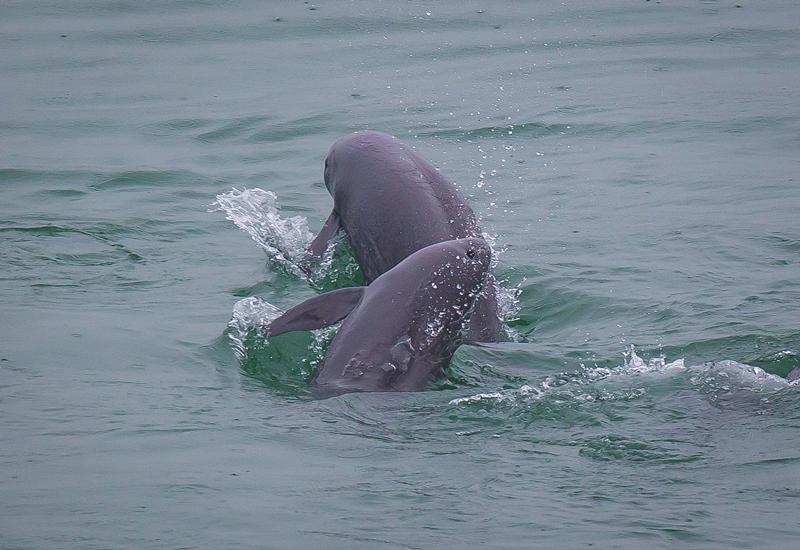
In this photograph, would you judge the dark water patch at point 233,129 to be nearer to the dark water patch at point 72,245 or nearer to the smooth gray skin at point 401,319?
the dark water patch at point 72,245

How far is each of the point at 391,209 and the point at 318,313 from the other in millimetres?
1815

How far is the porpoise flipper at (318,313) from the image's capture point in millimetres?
8953

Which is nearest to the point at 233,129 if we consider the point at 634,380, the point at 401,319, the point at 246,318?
the point at 246,318

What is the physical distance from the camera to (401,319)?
857 cm

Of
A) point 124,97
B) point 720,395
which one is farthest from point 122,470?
point 124,97

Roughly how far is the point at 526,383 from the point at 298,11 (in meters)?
13.4

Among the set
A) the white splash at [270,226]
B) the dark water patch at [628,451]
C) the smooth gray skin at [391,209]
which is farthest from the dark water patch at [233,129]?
the dark water patch at [628,451]

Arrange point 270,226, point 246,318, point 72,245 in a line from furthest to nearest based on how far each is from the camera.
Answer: point 270,226 → point 72,245 → point 246,318

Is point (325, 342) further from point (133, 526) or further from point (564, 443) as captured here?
point (133, 526)

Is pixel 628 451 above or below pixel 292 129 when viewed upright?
above

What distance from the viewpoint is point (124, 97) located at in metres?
17.7

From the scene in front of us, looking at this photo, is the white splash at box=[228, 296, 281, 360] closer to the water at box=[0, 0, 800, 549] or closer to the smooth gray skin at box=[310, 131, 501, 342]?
the water at box=[0, 0, 800, 549]

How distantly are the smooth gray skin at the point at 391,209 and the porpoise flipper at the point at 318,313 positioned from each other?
1036mm

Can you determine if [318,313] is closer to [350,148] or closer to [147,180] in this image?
[350,148]
